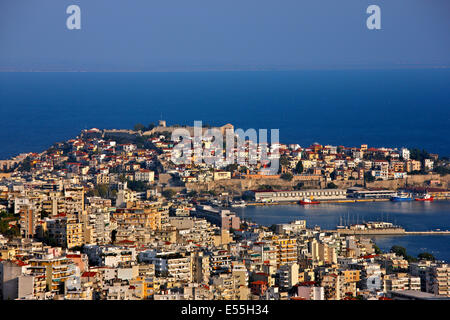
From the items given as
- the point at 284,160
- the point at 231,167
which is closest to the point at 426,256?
the point at 231,167

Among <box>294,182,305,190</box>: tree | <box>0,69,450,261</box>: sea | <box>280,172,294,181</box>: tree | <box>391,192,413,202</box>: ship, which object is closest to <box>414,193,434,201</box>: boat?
<box>391,192,413,202</box>: ship

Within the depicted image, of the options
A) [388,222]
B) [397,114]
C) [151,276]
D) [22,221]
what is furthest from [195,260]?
[397,114]

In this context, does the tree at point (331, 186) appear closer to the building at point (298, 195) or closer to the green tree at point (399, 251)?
the building at point (298, 195)

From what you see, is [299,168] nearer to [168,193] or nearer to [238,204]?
[238,204]

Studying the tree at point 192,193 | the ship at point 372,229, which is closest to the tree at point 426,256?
the ship at point 372,229

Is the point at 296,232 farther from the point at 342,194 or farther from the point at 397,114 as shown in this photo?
the point at 397,114
